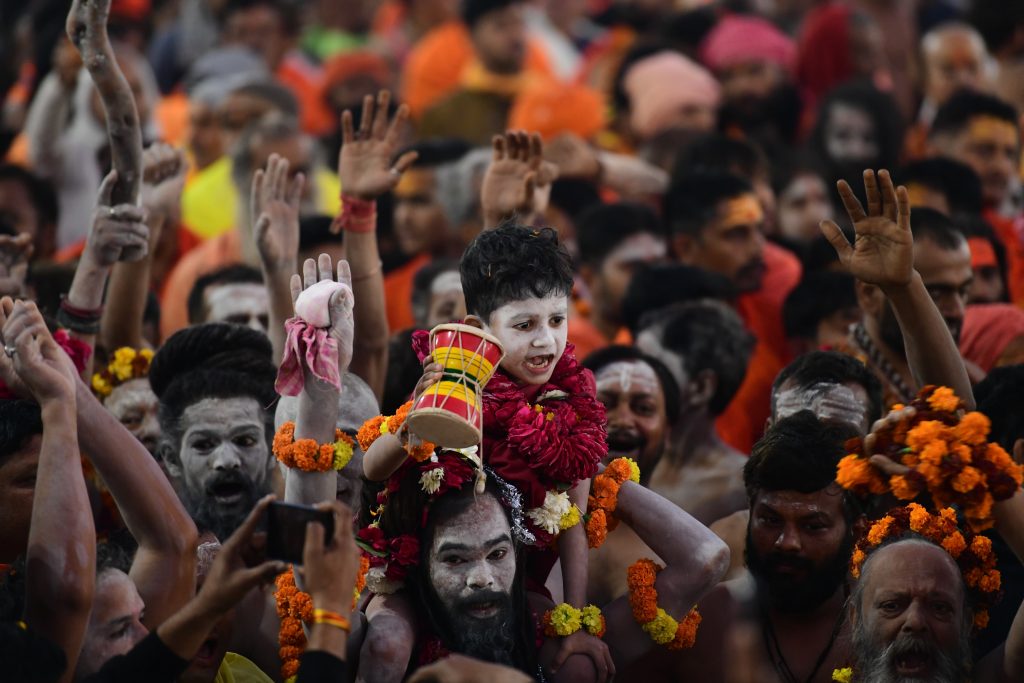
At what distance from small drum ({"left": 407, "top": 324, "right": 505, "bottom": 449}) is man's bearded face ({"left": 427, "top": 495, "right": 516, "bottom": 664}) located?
15.0 inches

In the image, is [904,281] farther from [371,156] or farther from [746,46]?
[746,46]

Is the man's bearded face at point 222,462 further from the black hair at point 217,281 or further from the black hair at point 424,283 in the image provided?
the black hair at point 424,283

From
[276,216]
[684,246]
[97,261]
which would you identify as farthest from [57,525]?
[684,246]

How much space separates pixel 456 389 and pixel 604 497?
34.7 inches

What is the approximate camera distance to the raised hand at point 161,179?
289 inches

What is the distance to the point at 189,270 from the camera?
29.1 ft

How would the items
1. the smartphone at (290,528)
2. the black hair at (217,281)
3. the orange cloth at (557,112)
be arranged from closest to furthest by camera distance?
the smartphone at (290,528)
the black hair at (217,281)
the orange cloth at (557,112)

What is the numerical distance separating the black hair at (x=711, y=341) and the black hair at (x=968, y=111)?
2.82 meters

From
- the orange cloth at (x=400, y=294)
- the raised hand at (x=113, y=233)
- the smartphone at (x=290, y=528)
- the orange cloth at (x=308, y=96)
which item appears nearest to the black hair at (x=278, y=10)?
the orange cloth at (x=308, y=96)

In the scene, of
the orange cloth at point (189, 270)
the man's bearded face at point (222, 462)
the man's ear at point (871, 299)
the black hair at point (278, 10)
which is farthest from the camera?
the black hair at point (278, 10)

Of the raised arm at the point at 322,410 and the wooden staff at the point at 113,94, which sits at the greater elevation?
the wooden staff at the point at 113,94

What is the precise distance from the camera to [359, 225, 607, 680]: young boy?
205 inches

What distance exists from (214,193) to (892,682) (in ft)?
20.2

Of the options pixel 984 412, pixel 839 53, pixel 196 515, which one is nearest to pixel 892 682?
pixel 984 412
